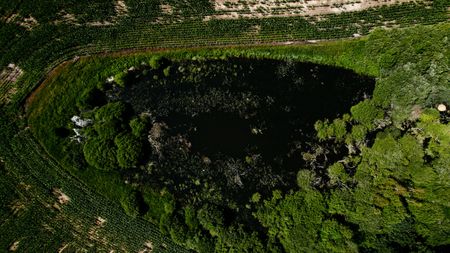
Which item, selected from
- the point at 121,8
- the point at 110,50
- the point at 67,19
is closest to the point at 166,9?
the point at 121,8

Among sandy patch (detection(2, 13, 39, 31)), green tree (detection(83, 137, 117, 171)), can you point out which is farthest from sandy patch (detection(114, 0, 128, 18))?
green tree (detection(83, 137, 117, 171))

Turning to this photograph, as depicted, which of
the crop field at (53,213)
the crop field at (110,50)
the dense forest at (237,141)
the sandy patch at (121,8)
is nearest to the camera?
the dense forest at (237,141)

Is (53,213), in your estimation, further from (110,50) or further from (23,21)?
(23,21)

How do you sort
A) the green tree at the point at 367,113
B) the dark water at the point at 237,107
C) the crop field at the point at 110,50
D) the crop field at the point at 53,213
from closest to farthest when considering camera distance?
the green tree at the point at 367,113, the crop field at the point at 110,50, the crop field at the point at 53,213, the dark water at the point at 237,107

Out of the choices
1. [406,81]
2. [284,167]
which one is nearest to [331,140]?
[284,167]

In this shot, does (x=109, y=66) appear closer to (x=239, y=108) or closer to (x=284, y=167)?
(x=239, y=108)

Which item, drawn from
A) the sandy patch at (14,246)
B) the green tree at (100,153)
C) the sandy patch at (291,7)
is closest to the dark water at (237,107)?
the green tree at (100,153)

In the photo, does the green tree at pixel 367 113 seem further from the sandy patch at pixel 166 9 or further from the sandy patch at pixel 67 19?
the sandy patch at pixel 67 19
